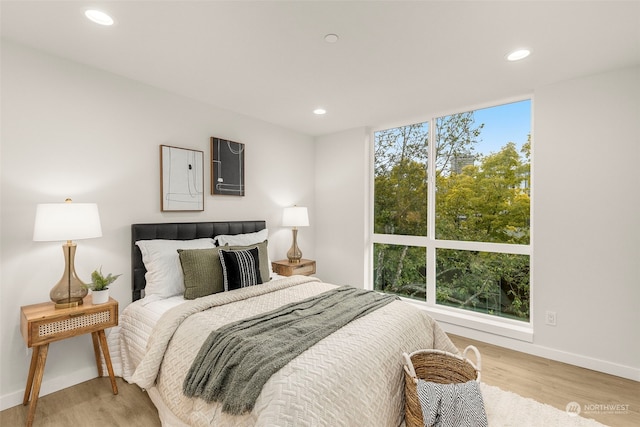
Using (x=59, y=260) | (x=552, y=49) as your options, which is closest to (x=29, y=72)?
(x=59, y=260)

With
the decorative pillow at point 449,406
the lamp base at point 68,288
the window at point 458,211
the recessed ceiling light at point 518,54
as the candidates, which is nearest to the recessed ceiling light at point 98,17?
the lamp base at point 68,288

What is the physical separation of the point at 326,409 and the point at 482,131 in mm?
3203

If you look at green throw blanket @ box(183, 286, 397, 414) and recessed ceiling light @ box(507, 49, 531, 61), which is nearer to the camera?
Result: green throw blanket @ box(183, 286, 397, 414)

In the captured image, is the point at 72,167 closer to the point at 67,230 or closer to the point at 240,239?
the point at 67,230

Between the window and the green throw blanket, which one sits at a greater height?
the window

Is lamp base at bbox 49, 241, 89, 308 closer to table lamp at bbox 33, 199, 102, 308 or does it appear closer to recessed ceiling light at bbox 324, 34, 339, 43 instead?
table lamp at bbox 33, 199, 102, 308

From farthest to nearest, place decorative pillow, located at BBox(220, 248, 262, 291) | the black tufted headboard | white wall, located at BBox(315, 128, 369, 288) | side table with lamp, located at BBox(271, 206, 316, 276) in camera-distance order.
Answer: white wall, located at BBox(315, 128, 369, 288) → side table with lamp, located at BBox(271, 206, 316, 276) → the black tufted headboard → decorative pillow, located at BBox(220, 248, 262, 291)

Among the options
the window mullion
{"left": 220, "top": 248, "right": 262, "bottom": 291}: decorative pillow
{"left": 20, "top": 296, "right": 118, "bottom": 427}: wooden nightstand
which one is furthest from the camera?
the window mullion

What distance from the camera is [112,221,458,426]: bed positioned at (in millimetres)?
1384

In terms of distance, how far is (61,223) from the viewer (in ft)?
6.53

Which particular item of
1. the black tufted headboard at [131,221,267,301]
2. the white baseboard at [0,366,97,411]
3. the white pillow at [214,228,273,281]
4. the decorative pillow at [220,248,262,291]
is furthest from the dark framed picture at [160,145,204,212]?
the white baseboard at [0,366,97,411]

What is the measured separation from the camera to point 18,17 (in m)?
1.88

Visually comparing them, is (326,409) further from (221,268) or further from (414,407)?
(221,268)

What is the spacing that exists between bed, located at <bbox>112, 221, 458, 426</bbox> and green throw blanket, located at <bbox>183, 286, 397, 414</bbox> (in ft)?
0.13
